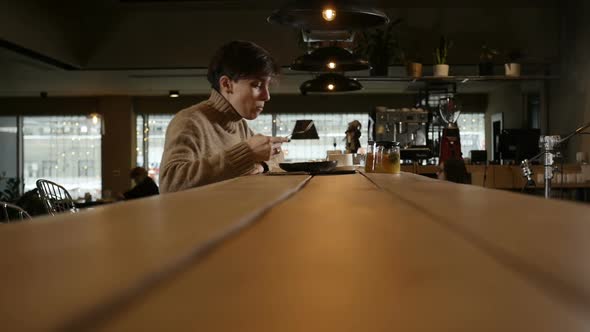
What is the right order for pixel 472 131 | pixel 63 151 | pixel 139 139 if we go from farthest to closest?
pixel 63 151 < pixel 139 139 < pixel 472 131

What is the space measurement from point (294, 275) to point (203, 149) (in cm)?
211

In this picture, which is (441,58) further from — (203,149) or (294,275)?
(294,275)

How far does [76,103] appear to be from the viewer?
10.1 metres

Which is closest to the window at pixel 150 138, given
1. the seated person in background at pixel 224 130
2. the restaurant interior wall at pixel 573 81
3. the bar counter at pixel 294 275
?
the restaurant interior wall at pixel 573 81

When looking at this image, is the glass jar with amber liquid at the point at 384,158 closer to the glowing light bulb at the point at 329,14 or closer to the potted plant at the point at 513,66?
the glowing light bulb at the point at 329,14

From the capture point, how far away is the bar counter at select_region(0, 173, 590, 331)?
210 millimetres

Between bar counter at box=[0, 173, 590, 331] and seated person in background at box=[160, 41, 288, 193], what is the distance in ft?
5.43

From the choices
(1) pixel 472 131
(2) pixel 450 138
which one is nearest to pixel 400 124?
(2) pixel 450 138

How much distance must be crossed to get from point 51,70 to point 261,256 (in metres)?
7.41

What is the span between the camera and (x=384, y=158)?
7.55ft

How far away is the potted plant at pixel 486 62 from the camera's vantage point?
236 inches

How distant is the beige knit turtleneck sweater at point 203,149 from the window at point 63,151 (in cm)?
841

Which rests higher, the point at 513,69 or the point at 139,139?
the point at 513,69

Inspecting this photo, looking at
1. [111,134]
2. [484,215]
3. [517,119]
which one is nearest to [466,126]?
[517,119]
